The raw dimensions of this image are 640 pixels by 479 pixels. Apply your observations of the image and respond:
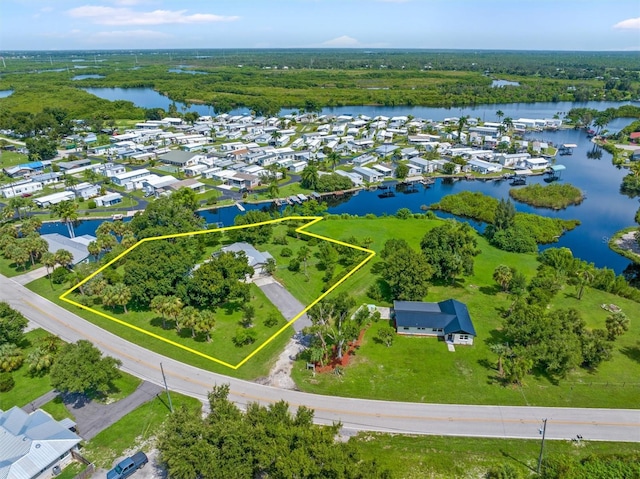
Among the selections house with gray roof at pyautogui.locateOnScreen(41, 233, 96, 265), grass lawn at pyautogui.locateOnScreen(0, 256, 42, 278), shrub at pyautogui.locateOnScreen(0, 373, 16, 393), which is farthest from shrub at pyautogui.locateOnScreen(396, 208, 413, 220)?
shrub at pyautogui.locateOnScreen(0, 373, 16, 393)

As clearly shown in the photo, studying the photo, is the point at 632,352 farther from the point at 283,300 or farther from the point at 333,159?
the point at 333,159

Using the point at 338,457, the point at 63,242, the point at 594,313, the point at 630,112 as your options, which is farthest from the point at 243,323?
the point at 630,112

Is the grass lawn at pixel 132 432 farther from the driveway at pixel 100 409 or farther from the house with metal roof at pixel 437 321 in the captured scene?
the house with metal roof at pixel 437 321

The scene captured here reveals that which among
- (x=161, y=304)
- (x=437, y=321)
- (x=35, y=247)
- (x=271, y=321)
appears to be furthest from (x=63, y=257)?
(x=437, y=321)

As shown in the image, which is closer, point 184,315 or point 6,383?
point 6,383

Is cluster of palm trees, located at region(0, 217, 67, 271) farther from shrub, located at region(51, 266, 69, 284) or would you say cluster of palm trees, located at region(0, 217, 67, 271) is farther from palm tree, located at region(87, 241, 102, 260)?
palm tree, located at region(87, 241, 102, 260)

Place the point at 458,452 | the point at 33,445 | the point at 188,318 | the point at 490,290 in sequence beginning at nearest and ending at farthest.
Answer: the point at 33,445
the point at 458,452
the point at 188,318
the point at 490,290
